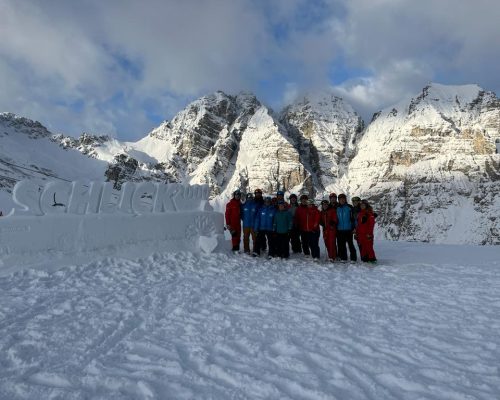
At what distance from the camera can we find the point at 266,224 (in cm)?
1114

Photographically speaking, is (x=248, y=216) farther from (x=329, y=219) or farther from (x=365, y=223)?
(x=365, y=223)

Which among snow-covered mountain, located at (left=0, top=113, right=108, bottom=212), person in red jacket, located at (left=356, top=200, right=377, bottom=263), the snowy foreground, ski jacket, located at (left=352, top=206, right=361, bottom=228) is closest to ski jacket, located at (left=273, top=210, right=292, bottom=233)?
ski jacket, located at (left=352, top=206, right=361, bottom=228)

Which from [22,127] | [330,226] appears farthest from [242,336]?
[22,127]

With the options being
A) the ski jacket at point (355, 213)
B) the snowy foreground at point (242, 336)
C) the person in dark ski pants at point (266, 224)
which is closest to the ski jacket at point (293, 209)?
the person in dark ski pants at point (266, 224)

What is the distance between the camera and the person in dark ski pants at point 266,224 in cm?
1114

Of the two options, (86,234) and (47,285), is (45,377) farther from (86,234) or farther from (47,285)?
(86,234)

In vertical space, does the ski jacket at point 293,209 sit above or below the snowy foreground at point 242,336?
above

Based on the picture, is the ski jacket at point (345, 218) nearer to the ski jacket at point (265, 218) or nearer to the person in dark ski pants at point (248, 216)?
the ski jacket at point (265, 218)

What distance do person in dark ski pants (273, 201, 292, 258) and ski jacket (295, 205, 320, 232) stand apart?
454mm

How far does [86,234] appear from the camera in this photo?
29.3 feet

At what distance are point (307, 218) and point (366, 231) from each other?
1.65 metres

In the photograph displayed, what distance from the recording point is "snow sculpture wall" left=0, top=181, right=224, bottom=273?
26.0 ft

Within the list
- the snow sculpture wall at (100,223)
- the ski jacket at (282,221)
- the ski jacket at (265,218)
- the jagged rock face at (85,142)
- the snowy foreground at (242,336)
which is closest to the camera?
the snowy foreground at (242,336)

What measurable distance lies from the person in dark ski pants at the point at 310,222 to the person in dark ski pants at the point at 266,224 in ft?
2.77
